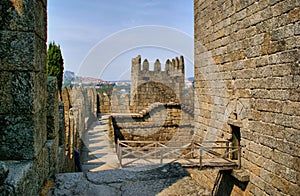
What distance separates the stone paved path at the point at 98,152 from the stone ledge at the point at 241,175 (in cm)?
256

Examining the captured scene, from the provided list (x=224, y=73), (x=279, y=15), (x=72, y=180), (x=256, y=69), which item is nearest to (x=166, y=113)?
(x=224, y=73)

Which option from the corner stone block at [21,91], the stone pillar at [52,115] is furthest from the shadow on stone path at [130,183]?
the corner stone block at [21,91]

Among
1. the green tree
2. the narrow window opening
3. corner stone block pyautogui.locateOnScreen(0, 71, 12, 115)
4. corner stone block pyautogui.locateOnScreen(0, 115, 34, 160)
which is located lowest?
the narrow window opening

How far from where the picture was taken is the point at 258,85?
5.17 metres

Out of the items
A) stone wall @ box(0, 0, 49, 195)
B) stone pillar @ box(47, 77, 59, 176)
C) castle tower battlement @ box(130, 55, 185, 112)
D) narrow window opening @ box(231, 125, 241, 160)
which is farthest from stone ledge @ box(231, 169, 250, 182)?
castle tower battlement @ box(130, 55, 185, 112)

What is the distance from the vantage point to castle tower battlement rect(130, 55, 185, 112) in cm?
1619

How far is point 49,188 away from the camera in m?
2.01

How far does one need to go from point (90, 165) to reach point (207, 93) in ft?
11.7

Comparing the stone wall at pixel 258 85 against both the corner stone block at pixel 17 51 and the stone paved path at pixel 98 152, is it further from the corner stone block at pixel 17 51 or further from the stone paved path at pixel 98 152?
the corner stone block at pixel 17 51

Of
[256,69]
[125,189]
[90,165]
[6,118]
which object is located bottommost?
[90,165]

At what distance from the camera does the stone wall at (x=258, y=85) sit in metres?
4.31

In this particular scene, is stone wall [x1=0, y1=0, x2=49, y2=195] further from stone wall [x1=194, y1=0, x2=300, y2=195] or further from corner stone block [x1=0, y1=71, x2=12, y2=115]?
stone wall [x1=194, y1=0, x2=300, y2=195]

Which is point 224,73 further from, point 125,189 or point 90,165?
point 125,189

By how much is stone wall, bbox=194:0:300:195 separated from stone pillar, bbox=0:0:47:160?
152 inches
